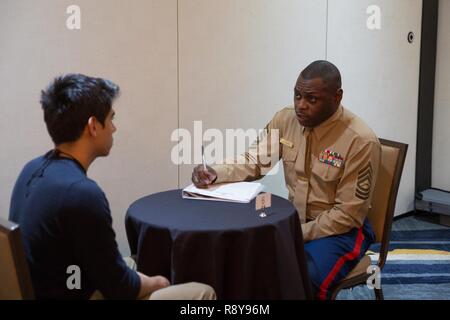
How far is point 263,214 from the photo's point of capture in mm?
2053

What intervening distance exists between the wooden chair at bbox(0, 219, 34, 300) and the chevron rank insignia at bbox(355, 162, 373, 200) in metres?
1.50

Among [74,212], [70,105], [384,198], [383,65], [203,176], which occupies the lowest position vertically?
[384,198]

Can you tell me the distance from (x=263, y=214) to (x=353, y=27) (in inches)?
89.2

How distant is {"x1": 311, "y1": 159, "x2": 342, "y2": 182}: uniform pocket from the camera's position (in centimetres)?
243

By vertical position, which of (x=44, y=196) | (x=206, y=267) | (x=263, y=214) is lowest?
(x=206, y=267)

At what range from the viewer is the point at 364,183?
236 centimetres

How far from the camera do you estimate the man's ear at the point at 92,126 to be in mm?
1646

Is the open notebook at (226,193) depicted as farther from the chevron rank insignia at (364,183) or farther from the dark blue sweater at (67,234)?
the dark blue sweater at (67,234)

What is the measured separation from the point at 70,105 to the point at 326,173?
1.30 metres

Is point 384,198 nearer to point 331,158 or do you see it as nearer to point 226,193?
point 331,158
